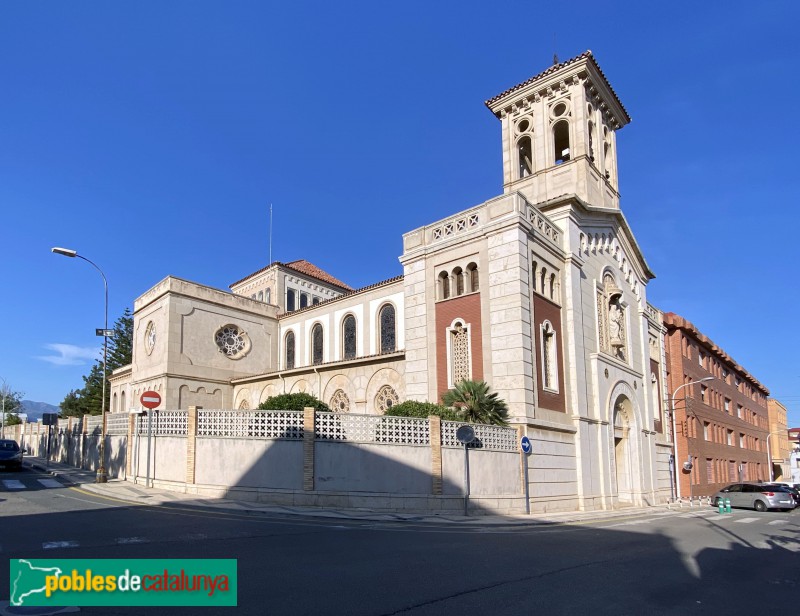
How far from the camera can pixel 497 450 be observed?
62.5 ft

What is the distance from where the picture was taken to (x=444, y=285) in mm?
24266

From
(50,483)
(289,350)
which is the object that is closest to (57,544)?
(50,483)

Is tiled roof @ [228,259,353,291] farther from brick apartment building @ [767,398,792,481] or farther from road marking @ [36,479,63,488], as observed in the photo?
brick apartment building @ [767,398,792,481]

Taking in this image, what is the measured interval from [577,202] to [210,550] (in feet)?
69.0

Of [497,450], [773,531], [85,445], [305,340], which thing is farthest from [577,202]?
[85,445]

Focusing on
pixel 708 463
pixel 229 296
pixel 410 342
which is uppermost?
pixel 229 296

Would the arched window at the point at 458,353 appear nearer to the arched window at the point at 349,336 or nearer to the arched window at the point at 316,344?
the arched window at the point at 349,336

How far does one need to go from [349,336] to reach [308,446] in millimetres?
17236

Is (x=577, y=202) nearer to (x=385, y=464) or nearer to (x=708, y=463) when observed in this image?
(x=385, y=464)

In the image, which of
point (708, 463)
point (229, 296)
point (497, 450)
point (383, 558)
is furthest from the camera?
point (708, 463)

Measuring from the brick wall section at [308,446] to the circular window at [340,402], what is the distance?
510 inches

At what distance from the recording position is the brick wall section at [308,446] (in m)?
17.0

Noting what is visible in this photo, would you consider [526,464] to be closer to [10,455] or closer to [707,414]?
[10,455]

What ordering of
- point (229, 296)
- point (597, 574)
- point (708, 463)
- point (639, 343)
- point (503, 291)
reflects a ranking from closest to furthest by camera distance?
1. point (597, 574)
2. point (503, 291)
3. point (639, 343)
4. point (229, 296)
5. point (708, 463)
